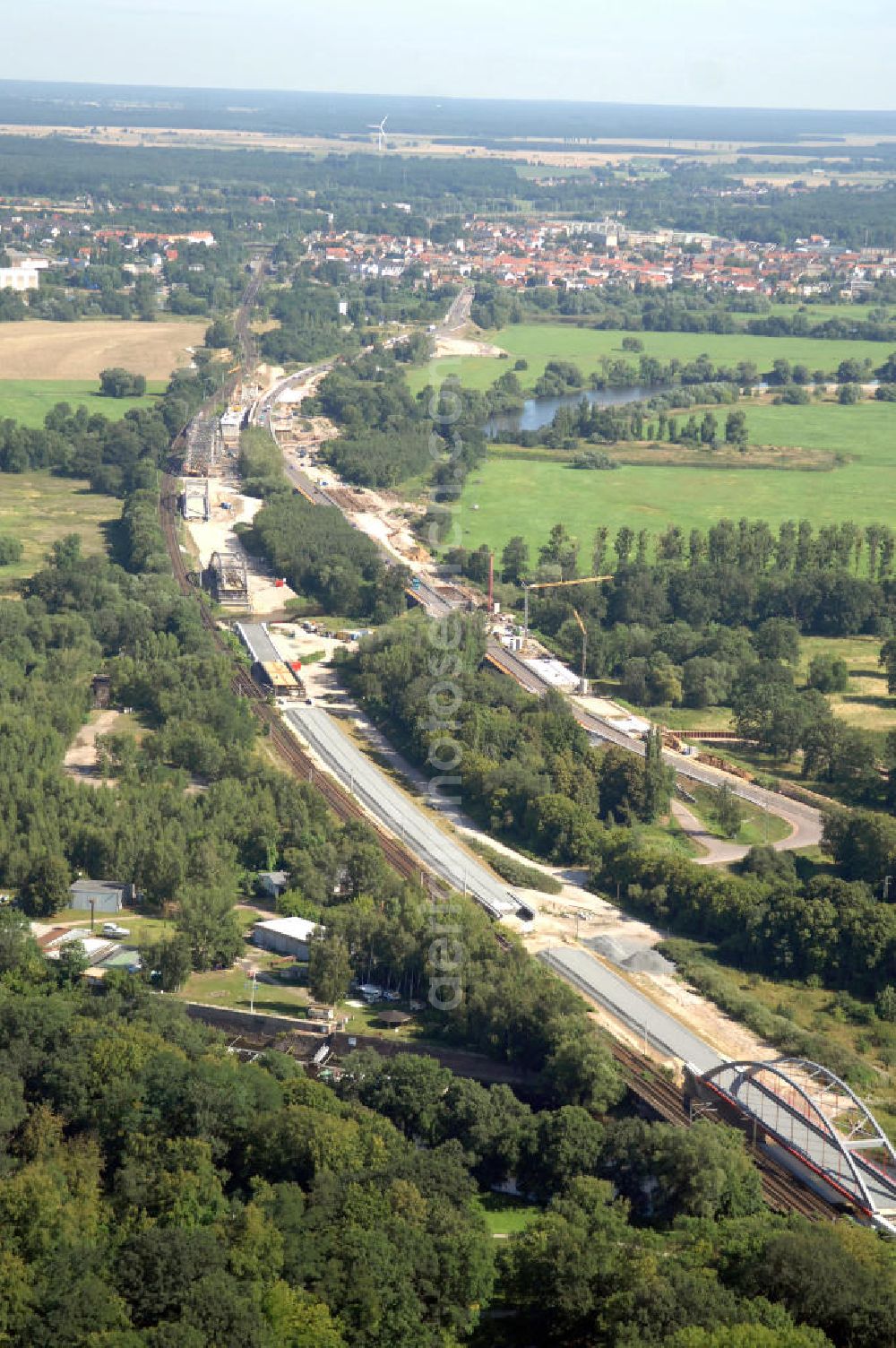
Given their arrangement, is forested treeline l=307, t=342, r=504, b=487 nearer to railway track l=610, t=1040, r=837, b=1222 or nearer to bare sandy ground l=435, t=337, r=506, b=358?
bare sandy ground l=435, t=337, r=506, b=358

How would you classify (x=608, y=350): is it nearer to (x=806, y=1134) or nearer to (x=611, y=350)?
(x=611, y=350)

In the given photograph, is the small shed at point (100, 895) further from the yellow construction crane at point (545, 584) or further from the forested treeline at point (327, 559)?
the yellow construction crane at point (545, 584)

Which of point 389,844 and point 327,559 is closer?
point 389,844

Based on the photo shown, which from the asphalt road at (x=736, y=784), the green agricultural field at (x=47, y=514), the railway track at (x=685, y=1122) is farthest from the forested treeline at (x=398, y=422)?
the railway track at (x=685, y=1122)

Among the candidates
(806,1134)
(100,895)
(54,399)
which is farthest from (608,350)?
(806,1134)

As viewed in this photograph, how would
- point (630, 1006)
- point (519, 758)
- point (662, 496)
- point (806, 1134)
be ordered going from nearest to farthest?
point (806, 1134)
point (630, 1006)
point (519, 758)
point (662, 496)

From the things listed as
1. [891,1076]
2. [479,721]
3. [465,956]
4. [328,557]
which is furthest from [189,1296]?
[328,557]

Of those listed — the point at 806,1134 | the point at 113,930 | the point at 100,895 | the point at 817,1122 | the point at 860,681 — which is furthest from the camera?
the point at 860,681
